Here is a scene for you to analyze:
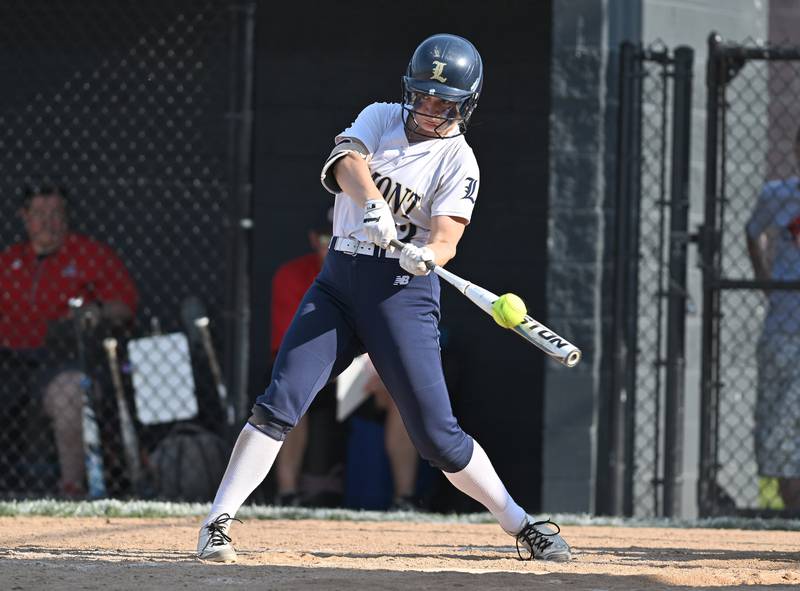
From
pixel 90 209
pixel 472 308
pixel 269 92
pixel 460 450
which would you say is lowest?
pixel 460 450

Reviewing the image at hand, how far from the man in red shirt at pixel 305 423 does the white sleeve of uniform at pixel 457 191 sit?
2.74 metres

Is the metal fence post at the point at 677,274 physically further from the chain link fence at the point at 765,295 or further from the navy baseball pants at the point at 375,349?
the navy baseball pants at the point at 375,349

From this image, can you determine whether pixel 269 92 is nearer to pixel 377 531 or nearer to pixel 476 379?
pixel 476 379

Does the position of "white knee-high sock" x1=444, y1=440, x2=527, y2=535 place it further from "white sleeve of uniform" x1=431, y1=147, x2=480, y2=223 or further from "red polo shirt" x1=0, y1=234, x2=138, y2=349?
"red polo shirt" x1=0, y1=234, x2=138, y2=349

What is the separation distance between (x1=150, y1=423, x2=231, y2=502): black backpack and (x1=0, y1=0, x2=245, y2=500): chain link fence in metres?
0.16

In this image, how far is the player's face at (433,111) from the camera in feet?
15.3

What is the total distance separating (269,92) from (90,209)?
1243 mm

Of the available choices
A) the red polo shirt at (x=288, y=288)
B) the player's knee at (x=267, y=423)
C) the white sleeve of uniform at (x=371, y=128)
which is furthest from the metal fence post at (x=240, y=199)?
the player's knee at (x=267, y=423)

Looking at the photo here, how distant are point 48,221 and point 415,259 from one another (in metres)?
3.94

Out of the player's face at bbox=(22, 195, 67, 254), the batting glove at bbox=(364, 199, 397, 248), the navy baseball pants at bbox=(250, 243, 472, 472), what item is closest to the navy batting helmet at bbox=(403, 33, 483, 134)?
the batting glove at bbox=(364, 199, 397, 248)

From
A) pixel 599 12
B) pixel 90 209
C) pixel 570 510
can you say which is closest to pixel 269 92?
pixel 90 209

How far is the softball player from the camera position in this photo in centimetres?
460

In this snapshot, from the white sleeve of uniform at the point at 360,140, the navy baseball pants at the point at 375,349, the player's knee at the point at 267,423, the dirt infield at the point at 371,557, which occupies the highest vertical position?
the white sleeve of uniform at the point at 360,140

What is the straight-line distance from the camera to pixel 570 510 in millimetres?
7520
